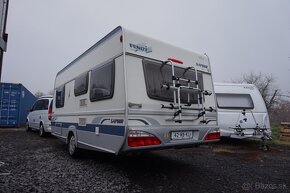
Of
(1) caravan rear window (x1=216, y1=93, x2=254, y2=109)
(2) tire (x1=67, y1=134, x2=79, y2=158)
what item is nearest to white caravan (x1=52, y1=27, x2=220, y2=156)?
(2) tire (x1=67, y1=134, x2=79, y2=158)

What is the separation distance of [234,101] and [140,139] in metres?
5.55

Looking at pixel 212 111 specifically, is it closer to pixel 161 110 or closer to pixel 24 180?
pixel 161 110

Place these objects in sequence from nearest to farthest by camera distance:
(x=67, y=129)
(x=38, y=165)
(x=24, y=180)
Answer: (x=24, y=180), (x=38, y=165), (x=67, y=129)

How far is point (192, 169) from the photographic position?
16.3 feet

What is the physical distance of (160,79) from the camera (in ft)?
14.0

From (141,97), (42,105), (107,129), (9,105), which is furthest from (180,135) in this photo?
(9,105)

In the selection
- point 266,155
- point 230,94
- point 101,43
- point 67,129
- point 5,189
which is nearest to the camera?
point 5,189

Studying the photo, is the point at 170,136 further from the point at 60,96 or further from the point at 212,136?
the point at 60,96

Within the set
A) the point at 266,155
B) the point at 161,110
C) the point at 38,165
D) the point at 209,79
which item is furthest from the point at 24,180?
the point at 266,155

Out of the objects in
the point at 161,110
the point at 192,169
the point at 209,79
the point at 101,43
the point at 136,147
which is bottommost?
the point at 192,169

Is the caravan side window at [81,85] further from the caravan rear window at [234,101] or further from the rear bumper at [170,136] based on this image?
the caravan rear window at [234,101]

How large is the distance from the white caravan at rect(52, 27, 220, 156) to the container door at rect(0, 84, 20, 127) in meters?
10.7

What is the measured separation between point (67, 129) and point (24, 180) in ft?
7.31

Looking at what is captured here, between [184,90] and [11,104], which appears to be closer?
[184,90]
